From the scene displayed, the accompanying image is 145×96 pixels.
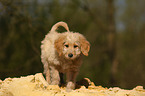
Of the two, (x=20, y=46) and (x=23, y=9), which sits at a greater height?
(x=23, y=9)

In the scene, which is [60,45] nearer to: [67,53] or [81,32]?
[67,53]

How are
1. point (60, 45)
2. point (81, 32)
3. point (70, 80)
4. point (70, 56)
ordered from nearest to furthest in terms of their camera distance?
1. point (70, 56)
2. point (60, 45)
3. point (70, 80)
4. point (81, 32)

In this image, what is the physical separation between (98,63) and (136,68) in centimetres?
316

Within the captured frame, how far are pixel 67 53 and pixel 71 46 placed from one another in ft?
0.74

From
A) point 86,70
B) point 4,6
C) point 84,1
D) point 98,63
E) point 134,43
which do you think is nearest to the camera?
point 4,6

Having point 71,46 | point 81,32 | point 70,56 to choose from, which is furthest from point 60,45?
point 81,32

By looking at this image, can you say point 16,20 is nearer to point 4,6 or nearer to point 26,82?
point 4,6

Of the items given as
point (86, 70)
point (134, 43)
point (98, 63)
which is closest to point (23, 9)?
point (86, 70)

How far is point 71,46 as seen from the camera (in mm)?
5301

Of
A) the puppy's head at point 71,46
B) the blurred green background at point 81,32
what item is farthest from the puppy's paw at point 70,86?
the blurred green background at point 81,32

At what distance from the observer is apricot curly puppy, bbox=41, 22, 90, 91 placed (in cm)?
531

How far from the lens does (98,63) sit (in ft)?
46.5

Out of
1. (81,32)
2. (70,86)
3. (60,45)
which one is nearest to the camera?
(60,45)

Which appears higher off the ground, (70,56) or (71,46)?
(71,46)
